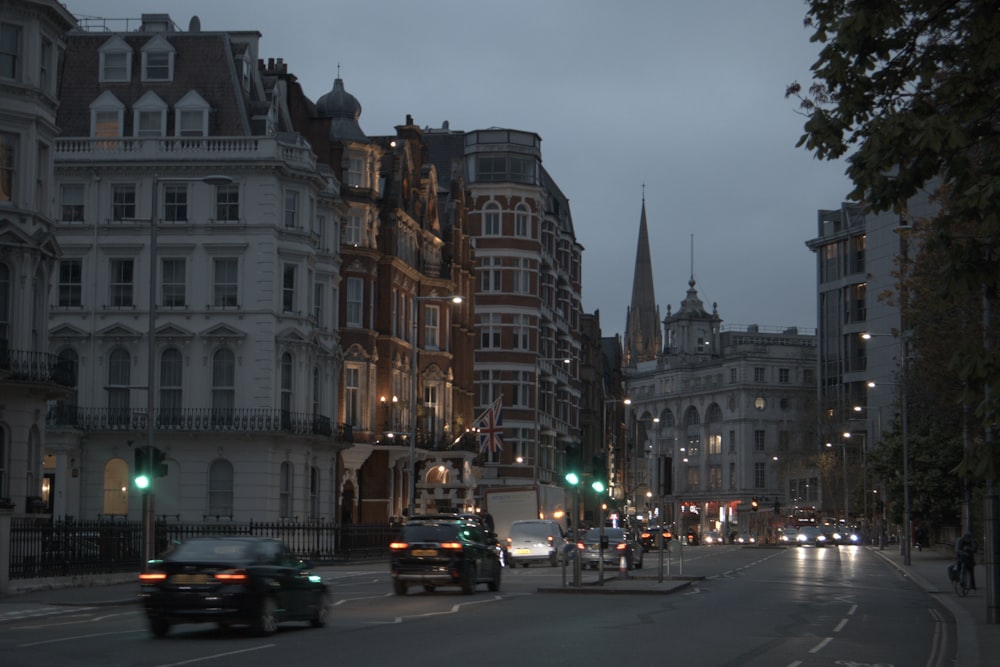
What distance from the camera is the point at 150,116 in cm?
5941

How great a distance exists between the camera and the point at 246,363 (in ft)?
191

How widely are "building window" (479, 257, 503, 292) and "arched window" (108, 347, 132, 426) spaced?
34812 millimetres

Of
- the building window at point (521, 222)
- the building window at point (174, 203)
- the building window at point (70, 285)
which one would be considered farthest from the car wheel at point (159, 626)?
the building window at point (521, 222)

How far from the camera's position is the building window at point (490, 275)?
91.0 meters

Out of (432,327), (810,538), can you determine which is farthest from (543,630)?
(810,538)

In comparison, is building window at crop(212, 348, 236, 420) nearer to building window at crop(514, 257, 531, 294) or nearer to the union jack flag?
the union jack flag

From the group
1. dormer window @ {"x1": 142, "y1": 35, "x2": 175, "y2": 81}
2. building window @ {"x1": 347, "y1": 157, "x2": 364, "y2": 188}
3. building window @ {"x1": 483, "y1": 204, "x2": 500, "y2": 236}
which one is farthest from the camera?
building window @ {"x1": 483, "y1": 204, "x2": 500, "y2": 236}

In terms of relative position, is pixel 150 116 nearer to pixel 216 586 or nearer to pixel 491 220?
pixel 491 220

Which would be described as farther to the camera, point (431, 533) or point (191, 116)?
point (191, 116)

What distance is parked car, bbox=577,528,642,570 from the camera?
161ft

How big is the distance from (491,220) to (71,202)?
36428mm

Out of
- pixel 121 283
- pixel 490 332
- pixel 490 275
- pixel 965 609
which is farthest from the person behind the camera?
pixel 490 332

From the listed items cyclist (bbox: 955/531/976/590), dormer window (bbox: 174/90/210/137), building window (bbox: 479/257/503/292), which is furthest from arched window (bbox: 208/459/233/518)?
building window (bbox: 479/257/503/292)

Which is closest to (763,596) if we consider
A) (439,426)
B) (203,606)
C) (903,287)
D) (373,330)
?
(903,287)
